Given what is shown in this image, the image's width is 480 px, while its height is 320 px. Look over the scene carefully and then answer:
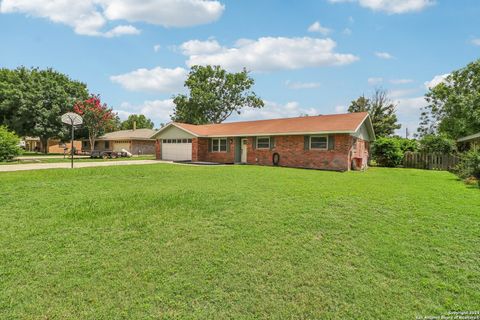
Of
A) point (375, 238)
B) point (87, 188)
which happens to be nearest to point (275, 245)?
point (375, 238)

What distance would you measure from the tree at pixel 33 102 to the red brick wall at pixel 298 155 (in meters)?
22.8

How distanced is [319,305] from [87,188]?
27.0ft

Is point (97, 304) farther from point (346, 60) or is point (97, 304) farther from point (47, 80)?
point (47, 80)

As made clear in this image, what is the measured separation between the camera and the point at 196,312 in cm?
294

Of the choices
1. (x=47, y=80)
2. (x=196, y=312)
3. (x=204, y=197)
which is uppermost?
(x=47, y=80)

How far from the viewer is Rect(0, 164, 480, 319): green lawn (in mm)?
3053

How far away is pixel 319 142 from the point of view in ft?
57.2

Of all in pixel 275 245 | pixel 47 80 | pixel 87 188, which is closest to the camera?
pixel 275 245

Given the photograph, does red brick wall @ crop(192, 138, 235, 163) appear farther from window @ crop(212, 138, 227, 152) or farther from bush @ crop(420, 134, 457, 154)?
bush @ crop(420, 134, 457, 154)

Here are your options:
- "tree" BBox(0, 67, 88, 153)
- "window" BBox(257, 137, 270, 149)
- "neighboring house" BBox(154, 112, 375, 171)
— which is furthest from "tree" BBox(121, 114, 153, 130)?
"window" BBox(257, 137, 270, 149)

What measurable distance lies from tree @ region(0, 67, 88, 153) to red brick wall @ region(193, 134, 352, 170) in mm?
22806

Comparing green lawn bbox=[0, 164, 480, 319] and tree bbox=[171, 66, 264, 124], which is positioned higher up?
tree bbox=[171, 66, 264, 124]

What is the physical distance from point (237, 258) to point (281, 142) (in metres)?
15.6

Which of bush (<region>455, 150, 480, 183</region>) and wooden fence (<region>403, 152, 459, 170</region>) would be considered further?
wooden fence (<region>403, 152, 459, 170</region>)
